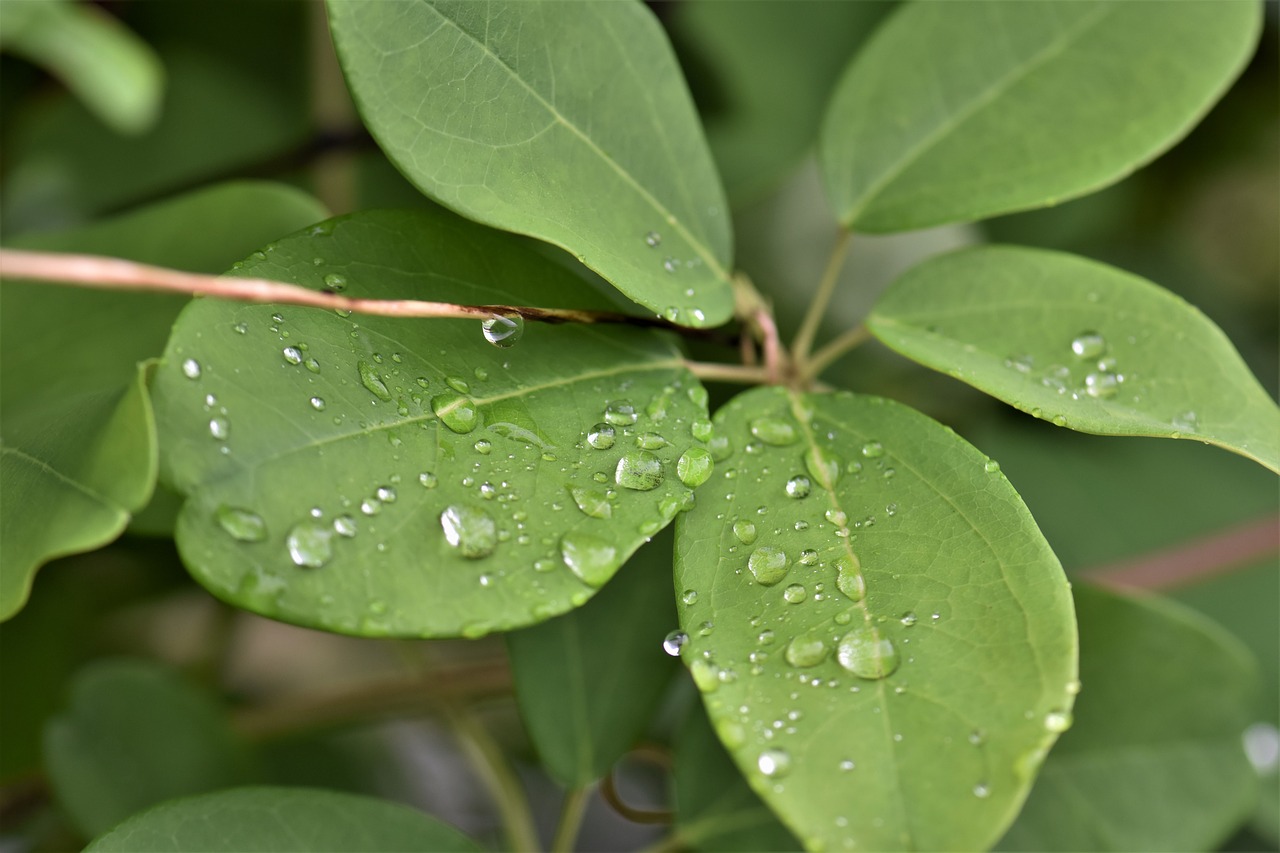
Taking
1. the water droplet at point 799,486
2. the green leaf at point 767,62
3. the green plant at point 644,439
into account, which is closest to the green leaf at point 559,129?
the green plant at point 644,439

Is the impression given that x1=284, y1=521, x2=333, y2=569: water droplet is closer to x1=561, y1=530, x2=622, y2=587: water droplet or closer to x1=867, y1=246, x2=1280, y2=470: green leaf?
x1=561, y1=530, x2=622, y2=587: water droplet

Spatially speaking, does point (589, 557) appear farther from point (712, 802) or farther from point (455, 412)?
point (712, 802)

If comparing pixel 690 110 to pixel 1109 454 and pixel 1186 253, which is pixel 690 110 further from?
pixel 1186 253

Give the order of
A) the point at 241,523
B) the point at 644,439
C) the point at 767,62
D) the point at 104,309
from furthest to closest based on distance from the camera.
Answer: the point at 767,62, the point at 104,309, the point at 644,439, the point at 241,523

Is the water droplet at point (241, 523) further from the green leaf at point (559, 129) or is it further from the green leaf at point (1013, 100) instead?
the green leaf at point (1013, 100)

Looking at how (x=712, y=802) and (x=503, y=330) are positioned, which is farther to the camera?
(x=712, y=802)

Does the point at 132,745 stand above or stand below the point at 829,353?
below

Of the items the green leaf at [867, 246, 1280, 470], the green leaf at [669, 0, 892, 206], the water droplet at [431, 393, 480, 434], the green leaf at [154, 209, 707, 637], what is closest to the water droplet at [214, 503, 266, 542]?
the green leaf at [154, 209, 707, 637]

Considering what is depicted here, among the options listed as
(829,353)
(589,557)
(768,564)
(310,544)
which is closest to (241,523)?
(310,544)
